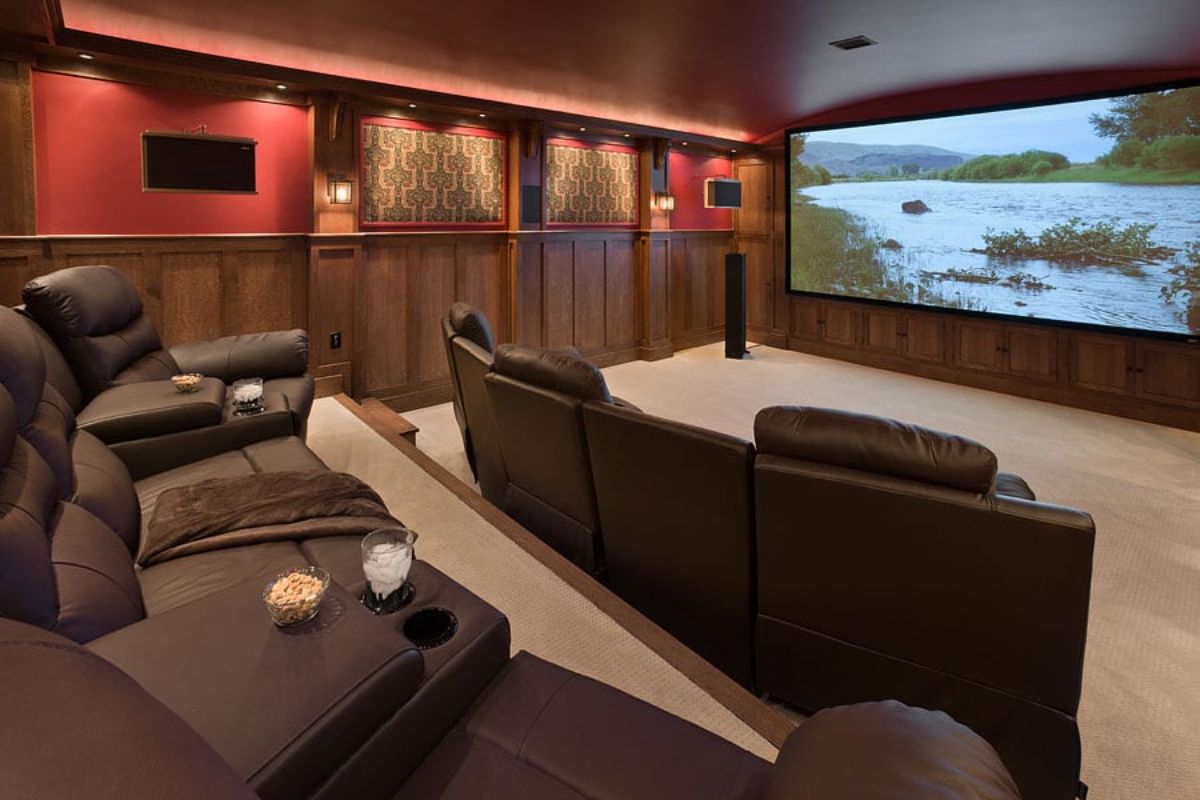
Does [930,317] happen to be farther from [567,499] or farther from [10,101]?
[10,101]

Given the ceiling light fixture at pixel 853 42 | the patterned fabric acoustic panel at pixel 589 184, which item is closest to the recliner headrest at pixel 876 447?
the ceiling light fixture at pixel 853 42

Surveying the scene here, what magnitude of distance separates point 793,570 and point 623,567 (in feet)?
2.39

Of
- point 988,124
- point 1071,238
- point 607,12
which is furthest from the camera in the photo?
point 988,124

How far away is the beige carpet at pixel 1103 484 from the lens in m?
2.04

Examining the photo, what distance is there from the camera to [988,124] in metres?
6.20

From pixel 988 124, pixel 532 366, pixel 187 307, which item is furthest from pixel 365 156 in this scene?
pixel 988 124

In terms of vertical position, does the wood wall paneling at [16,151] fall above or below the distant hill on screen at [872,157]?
below

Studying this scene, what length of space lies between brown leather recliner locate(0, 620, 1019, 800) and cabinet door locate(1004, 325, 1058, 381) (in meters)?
6.15

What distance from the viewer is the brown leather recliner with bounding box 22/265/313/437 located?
108 inches

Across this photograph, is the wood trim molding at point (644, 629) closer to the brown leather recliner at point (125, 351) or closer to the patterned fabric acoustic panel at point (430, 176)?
the brown leather recliner at point (125, 351)

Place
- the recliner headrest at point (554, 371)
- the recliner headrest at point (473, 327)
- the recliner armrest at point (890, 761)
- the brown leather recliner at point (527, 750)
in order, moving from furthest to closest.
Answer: the recliner headrest at point (473, 327), the recliner headrest at point (554, 371), the recliner armrest at point (890, 761), the brown leather recliner at point (527, 750)

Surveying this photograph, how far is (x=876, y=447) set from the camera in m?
1.71

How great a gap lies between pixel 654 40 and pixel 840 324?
13.8 feet

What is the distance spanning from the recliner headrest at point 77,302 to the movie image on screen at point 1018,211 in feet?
21.8
